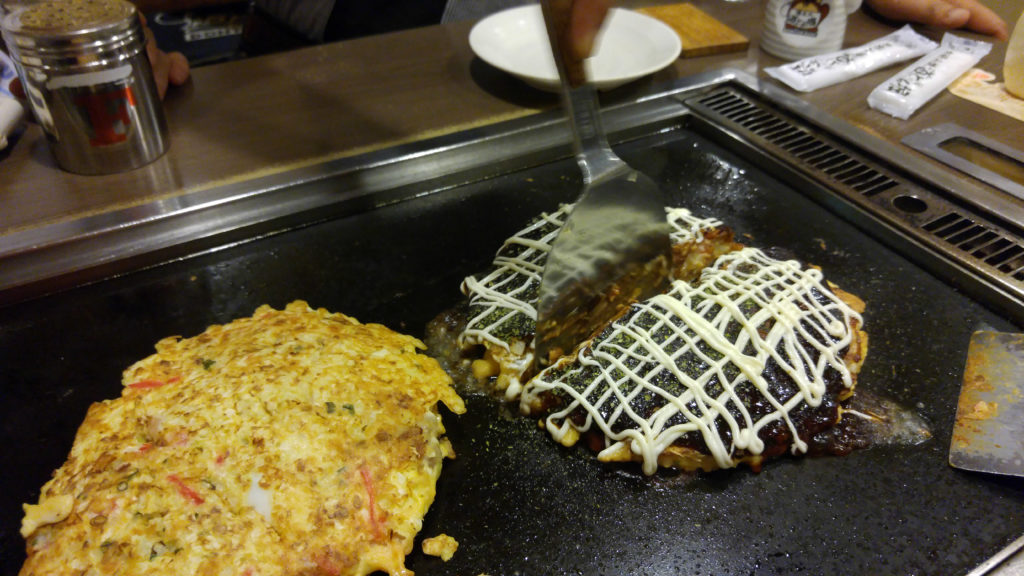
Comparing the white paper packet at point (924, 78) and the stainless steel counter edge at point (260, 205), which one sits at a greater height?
the white paper packet at point (924, 78)

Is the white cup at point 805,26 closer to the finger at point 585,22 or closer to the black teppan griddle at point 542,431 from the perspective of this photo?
the black teppan griddle at point 542,431

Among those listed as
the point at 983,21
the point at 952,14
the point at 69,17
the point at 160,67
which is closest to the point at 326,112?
the point at 160,67

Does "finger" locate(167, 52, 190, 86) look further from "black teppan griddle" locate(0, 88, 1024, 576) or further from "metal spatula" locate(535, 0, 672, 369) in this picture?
"metal spatula" locate(535, 0, 672, 369)

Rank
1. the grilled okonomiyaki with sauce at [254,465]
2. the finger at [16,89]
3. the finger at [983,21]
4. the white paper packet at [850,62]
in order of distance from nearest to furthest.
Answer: the grilled okonomiyaki with sauce at [254,465], the finger at [16,89], the white paper packet at [850,62], the finger at [983,21]

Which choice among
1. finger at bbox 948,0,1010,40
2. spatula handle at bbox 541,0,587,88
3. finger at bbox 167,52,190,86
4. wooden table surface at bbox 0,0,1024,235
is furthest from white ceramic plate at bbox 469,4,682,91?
finger at bbox 948,0,1010,40

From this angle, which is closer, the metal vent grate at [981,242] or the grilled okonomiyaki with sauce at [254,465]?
the grilled okonomiyaki with sauce at [254,465]

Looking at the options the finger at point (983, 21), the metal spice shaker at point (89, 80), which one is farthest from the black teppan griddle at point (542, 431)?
the finger at point (983, 21)

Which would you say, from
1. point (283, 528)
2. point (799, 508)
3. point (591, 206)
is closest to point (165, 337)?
point (283, 528)
